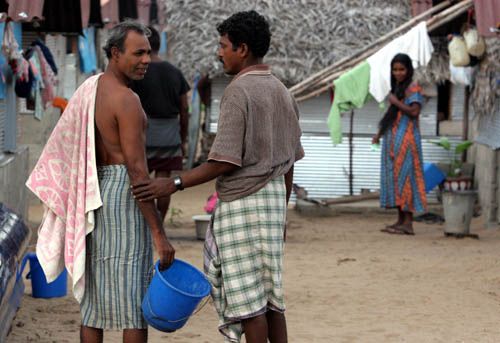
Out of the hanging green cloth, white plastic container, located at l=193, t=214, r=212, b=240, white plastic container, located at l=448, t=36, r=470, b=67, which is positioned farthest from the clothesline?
white plastic container, located at l=193, t=214, r=212, b=240

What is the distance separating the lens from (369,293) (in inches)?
289

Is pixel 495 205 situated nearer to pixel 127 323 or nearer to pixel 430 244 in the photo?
pixel 430 244

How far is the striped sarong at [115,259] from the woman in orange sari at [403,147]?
19.8 ft

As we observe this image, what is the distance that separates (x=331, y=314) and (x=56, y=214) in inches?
109

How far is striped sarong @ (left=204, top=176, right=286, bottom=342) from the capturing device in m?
4.48

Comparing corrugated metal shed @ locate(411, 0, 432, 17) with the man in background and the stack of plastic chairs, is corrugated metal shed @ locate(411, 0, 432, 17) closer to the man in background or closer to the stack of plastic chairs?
the man in background

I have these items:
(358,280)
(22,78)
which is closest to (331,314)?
(358,280)

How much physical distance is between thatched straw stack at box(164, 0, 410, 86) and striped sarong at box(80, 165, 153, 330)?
10.4 metres

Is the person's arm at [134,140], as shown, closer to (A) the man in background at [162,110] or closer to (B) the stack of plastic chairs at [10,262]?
(B) the stack of plastic chairs at [10,262]

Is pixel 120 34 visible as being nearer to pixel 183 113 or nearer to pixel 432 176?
pixel 183 113

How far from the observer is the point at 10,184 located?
9148mm

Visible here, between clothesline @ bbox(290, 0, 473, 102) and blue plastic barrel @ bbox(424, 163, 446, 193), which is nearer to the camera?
clothesline @ bbox(290, 0, 473, 102)

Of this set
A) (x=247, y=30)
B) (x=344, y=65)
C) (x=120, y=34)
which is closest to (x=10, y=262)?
(x=120, y=34)

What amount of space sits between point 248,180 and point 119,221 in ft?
1.97
